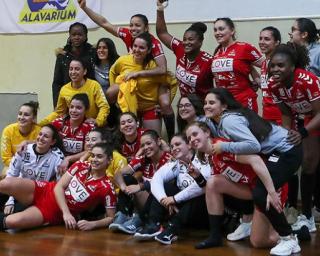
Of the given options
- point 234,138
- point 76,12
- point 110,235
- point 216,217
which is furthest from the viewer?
point 76,12

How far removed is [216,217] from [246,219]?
A: 1.03 ft

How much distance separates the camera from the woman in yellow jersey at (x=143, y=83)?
188 inches

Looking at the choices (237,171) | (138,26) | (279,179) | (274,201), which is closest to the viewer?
(274,201)

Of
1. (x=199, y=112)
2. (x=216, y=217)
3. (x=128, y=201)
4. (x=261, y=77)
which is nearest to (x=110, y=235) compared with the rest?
(x=128, y=201)

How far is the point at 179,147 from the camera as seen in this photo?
3.97 metres

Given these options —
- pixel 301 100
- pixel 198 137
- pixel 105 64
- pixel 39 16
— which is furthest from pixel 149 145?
pixel 39 16

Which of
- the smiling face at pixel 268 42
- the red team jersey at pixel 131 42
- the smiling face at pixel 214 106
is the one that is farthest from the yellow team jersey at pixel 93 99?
the smiling face at pixel 214 106

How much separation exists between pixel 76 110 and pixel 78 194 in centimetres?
79

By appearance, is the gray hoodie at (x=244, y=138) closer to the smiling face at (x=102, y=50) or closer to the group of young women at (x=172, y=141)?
the group of young women at (x=172, y=141)

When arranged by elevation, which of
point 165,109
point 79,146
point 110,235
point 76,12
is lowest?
point 110,235

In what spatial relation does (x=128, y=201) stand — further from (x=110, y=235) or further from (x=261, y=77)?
(x=261, y=77)

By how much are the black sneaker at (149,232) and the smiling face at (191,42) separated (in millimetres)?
1447

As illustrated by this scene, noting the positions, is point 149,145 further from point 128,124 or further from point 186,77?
point 186,77

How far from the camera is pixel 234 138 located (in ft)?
10.8
